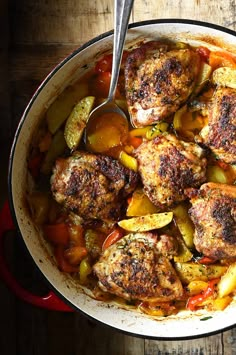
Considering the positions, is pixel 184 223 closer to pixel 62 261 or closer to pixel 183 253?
pixel 183 253

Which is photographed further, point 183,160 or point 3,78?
point 3,78

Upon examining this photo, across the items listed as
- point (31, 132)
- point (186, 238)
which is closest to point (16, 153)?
point (31, 132)

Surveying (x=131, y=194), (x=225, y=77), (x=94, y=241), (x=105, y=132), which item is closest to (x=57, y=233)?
(x=94, y=241)

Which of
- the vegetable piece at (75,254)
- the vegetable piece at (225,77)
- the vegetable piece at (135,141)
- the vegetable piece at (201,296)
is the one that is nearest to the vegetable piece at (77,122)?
the vegetable piece at (135,141)

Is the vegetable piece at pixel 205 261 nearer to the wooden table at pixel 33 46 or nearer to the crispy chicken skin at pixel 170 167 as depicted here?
the crispy chicken skin at pixel 170 167

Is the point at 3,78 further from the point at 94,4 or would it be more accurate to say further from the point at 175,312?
the point at 175,312

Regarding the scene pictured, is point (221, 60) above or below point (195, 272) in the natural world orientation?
above

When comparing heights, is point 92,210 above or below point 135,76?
below
